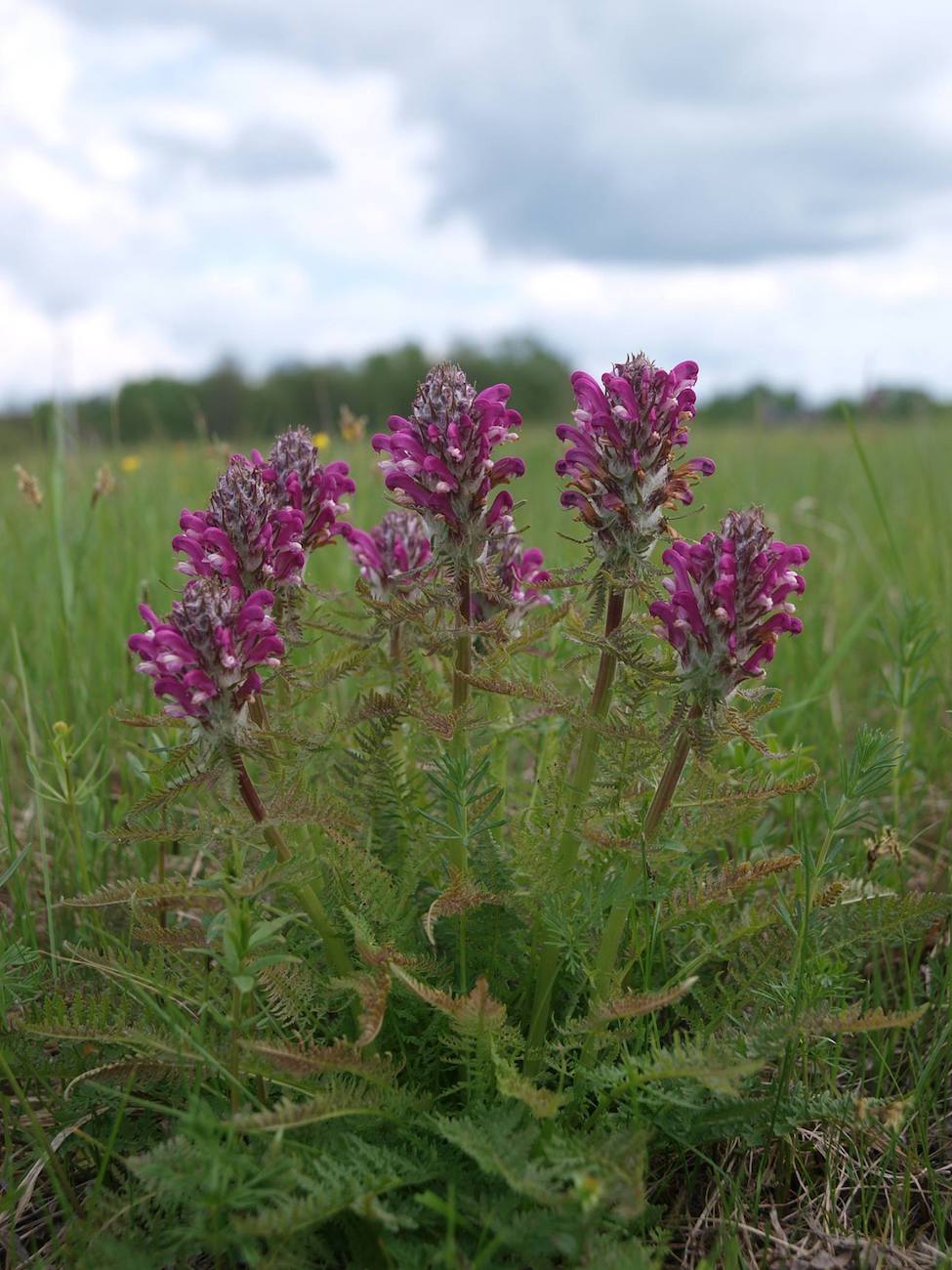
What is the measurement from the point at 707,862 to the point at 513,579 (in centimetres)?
116

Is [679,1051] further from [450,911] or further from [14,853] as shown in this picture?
[14,853]

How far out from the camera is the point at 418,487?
8.04 ft

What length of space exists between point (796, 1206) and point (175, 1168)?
1.50m

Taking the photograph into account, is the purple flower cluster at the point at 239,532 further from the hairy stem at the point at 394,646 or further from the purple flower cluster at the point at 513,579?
the purple flower cluster at the point at 513,579

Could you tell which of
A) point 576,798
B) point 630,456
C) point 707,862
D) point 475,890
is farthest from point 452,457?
point 707,862

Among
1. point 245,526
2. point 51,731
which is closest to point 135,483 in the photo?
point 51,731

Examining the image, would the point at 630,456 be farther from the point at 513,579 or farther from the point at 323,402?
the point at 323,402

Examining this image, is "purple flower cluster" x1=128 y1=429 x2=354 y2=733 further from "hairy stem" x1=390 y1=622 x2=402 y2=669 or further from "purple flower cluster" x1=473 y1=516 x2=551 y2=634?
"purple flower cluster" x1=473 y1=516 x2=551 y2=634

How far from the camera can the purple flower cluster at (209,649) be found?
219cm

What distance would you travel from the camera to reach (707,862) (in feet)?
10.3

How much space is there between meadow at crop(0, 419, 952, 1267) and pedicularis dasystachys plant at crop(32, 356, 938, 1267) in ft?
0.30

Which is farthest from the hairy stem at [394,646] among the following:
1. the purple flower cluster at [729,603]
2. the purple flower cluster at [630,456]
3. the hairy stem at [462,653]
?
the purple flower cluster at [729,603]

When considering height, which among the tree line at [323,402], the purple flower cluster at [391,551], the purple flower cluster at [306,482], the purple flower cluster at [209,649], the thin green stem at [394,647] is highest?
the tree line at [323,402]

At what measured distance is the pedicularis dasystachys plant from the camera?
2.03 m
